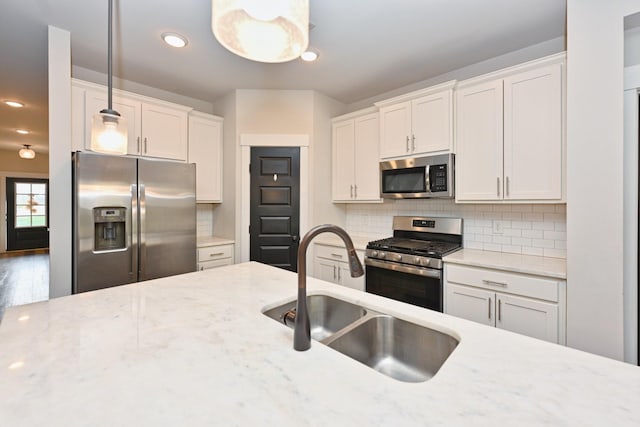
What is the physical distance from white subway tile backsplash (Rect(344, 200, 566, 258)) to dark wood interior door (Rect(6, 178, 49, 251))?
29.6 ft

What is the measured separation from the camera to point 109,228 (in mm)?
2354

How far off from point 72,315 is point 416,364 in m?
1.32

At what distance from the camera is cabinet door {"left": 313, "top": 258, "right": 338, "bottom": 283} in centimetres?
315

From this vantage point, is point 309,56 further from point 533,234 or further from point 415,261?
point 533,234

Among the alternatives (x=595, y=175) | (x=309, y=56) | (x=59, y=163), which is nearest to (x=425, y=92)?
(x=309, y=56)

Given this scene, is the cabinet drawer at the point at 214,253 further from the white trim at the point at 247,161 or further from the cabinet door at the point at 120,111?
the cabinet door at the point at 120,111

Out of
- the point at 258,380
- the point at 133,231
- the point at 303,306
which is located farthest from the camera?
the point at 133,231

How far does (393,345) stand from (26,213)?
32.6 ft

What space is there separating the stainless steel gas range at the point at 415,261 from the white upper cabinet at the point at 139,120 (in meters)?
2.30

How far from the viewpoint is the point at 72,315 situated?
1112 millimetres

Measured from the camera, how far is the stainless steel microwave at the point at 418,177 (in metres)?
2.58

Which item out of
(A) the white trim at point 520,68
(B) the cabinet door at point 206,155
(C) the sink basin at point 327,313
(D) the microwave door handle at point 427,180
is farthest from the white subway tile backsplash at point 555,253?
(B) the cabinet door at point 206,155

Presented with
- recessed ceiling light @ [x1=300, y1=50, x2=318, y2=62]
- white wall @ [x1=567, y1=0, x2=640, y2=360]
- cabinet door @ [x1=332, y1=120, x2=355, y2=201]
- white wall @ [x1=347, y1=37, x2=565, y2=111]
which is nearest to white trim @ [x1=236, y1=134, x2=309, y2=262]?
cabinet door @ [x1=332, y1=120, x2=355, y2=201]

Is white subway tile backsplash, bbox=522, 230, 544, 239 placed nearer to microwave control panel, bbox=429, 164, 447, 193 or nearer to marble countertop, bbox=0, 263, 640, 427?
microwave control panel, bbox=429, 164, 447, 193
